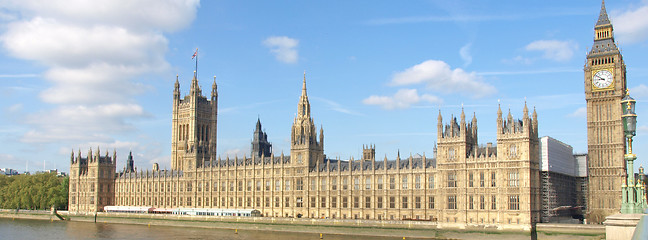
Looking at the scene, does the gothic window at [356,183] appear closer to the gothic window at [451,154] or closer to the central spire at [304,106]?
the gothic window at [451,154]

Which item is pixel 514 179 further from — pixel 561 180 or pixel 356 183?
pixel 356 183

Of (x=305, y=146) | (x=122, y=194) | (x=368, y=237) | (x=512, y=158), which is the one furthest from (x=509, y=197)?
(x=122, y=194)

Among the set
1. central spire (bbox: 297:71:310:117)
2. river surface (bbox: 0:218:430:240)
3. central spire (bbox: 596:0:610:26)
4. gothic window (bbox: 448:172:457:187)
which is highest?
central spire (bbox: 596:0:610:26)

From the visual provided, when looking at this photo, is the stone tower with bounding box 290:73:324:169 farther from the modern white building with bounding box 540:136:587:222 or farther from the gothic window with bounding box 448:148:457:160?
the modern white building with bounding box 540:136:587:222

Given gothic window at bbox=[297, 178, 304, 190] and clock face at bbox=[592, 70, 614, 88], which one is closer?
clock face at bbox=[592, 70, 614, 88]

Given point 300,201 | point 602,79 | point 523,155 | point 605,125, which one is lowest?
point 300,201

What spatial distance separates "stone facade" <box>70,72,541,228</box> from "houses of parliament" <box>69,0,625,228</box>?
169 millimetres

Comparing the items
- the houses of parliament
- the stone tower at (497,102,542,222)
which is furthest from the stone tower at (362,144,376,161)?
the stone tower at (497,102,542,222)

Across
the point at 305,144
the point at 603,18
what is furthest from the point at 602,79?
the point at 305,144

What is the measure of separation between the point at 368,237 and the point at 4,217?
119832 millimetres

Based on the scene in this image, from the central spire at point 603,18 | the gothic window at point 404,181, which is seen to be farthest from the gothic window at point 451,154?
the central spire at point 603,18

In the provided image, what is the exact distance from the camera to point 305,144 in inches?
5217

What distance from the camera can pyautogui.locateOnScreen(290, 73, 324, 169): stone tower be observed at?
132 m

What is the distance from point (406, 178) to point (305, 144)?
1049 inches
